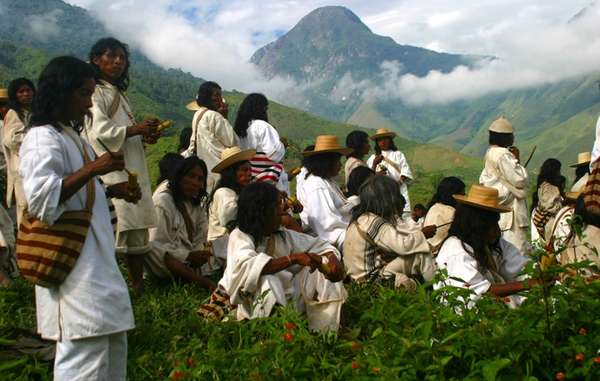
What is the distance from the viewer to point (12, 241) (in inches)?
272

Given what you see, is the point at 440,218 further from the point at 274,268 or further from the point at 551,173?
the point at 274,268

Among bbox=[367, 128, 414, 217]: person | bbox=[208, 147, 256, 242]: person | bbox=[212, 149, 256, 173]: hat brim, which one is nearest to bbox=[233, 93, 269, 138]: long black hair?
bbox=[208, 147, 256, 242]: person

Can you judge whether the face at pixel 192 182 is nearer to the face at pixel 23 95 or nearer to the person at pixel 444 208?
the face at pixel 23 95

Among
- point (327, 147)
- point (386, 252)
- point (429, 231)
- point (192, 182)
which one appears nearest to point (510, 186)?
point (429, 231)

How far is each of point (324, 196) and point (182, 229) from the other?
1759 mm

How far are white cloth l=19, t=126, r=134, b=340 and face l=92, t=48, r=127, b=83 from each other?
2503 mm

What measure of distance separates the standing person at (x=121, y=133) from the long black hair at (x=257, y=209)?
101 cm

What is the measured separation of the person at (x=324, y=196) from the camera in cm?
754

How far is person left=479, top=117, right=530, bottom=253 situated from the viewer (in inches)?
346

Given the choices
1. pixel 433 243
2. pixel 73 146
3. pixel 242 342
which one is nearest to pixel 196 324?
pixel 242 342

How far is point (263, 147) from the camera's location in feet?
27.1

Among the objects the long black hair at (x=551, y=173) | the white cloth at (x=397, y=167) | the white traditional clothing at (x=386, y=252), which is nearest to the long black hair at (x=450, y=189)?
the white traditional clothing at (x=386, y=252)

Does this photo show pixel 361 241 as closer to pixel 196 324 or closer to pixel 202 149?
pixel 196 324

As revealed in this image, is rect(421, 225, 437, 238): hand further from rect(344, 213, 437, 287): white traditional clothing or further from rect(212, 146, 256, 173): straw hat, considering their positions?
rect(212, 146, 256, 173): straw hat
